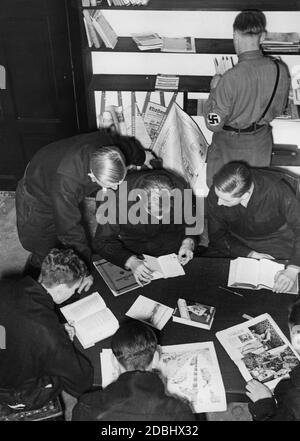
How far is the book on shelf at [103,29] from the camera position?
4.14m

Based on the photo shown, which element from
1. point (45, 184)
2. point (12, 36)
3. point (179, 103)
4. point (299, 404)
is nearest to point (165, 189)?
point (45, 184)

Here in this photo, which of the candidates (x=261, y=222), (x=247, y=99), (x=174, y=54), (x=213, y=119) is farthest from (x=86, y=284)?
(x=174, y=54)

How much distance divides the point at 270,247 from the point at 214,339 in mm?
1005

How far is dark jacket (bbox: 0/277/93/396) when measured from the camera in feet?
8.09

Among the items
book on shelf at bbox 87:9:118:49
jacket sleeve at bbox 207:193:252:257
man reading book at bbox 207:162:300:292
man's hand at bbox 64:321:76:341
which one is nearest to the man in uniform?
man reading book at bbox 207:162:300:292

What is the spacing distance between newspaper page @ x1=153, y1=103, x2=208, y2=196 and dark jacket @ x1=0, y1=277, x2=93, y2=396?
2233 mm

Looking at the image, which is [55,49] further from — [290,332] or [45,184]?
[290,332]

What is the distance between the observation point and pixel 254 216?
10.9 ft

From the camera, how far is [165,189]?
10.1 feet

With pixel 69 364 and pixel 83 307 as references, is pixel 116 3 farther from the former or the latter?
pixel 69 364

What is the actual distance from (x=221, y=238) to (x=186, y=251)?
448 mm

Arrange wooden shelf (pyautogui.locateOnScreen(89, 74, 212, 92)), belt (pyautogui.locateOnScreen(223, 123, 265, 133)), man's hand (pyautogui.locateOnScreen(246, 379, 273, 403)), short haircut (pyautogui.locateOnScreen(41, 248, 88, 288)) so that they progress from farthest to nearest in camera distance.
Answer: wooden shelf (pyautogui.locateOnScreen(89, 74, 212, 92)) < belt (pyautogui.locateOnScreen(223, 123, 265, 133)) < short haircut (pyautogui.locateOnScreen(41, 248, 88, 288)) < man's hand (pyautogui.locateOnScreen(246, 379, 273, 403))

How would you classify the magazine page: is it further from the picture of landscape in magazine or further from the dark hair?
the dark hair
